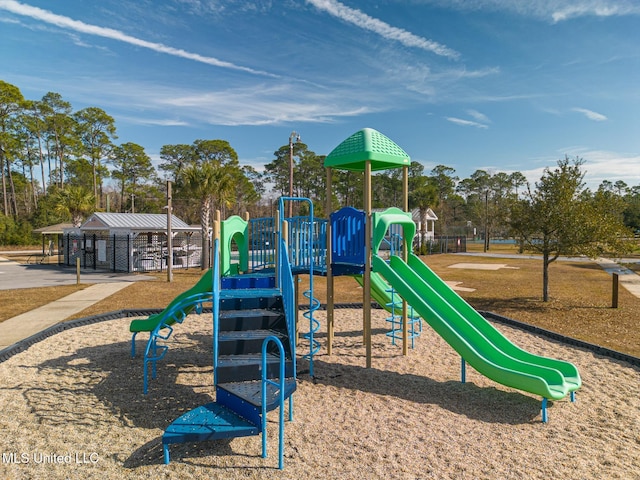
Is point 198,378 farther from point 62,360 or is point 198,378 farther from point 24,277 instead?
point 24,277

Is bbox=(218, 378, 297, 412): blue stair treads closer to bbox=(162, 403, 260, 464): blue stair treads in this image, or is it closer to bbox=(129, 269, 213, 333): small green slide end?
bbox=(162, 403, 260, 464): blue stair treads

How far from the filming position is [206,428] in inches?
165

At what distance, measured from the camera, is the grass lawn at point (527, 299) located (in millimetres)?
10008

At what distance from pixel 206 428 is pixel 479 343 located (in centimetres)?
403

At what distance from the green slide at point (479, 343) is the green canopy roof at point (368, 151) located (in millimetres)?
1832

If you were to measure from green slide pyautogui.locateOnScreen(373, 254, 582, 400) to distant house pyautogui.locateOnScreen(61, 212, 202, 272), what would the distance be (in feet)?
62.9

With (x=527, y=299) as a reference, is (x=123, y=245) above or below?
above

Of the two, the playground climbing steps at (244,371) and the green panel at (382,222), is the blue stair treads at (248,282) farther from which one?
the green panel at (382,222)

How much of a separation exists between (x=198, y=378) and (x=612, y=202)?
13.5 m

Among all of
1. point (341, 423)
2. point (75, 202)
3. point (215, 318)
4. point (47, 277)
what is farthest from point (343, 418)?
point (75, 202)

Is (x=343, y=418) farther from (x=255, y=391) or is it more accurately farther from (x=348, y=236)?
(x=348, y=236)

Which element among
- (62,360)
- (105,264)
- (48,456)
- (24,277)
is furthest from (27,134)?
(48,456)

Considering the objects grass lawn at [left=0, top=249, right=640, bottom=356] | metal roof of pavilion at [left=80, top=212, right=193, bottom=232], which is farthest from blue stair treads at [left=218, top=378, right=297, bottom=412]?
metal roof of pavilion at [left=80, top=212, right=193, bottom=232]

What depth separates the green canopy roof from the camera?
736 centimetres
